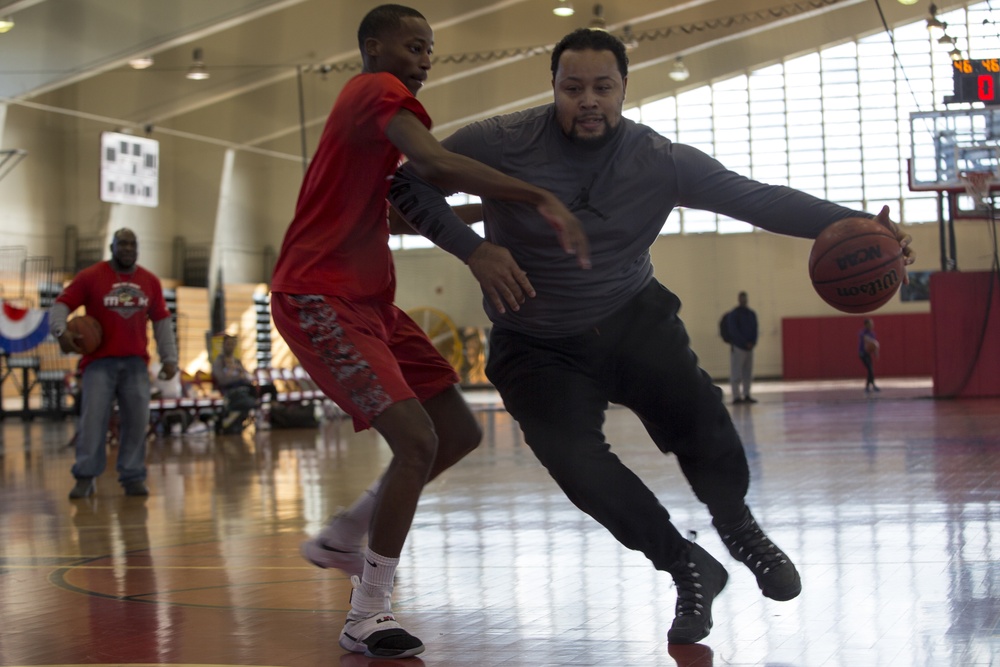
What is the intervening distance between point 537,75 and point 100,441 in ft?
68.0

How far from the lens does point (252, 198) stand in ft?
105

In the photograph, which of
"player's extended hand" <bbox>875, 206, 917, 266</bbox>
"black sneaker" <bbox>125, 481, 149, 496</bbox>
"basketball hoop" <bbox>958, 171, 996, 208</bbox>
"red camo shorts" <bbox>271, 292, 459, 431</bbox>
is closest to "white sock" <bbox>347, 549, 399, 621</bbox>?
"red camo shorts" <bbox>271, 292, 459, 431</bbox>

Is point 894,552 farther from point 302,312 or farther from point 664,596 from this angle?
point 302,312

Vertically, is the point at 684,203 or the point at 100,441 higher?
the point at 684,203

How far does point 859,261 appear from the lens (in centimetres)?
371

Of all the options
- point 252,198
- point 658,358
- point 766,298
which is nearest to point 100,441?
point 658,358

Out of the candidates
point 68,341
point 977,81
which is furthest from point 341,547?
point 977,81

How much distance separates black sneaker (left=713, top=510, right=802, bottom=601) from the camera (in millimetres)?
3795

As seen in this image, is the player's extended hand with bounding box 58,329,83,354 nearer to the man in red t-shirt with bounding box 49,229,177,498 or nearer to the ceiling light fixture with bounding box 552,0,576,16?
the man in red t-shirt with bounding box 49,229,177,498

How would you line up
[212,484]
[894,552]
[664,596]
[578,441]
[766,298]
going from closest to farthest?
1. [578,441]
2. [664,596]
3. [894,552]
4. [212,484]
5. [766,298]

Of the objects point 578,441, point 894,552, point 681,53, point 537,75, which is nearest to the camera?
point 578,441

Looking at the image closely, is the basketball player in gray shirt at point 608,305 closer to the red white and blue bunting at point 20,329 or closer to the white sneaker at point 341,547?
the white sneaker at point 341,547

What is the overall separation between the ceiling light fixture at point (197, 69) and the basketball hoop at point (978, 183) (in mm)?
14521

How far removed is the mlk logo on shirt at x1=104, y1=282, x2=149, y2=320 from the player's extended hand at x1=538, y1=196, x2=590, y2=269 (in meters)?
6.00
